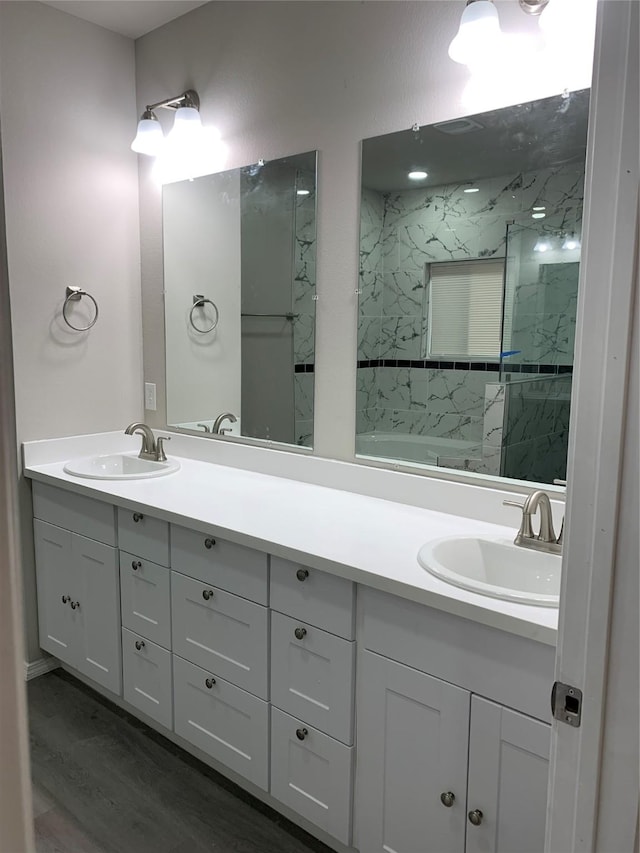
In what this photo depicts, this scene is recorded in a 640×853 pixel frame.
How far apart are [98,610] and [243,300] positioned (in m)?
1.30

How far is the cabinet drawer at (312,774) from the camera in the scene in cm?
164

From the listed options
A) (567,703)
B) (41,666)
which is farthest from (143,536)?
(567,703)

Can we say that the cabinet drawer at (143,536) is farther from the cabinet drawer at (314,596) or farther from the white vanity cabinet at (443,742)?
the white vanity cabinet at (443,742)

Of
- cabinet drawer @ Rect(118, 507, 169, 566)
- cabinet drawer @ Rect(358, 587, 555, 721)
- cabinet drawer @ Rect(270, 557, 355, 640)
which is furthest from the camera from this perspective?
cabinet drawer @ Rect(118, 507, 169, 566)

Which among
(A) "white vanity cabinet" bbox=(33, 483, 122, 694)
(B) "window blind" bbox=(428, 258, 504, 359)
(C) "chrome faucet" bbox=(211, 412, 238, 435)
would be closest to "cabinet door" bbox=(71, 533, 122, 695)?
(A) "white vanity cabinet" bbox=(33, 483, 122, 694)

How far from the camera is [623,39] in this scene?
0.74 meters

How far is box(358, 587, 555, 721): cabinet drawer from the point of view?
1.29m

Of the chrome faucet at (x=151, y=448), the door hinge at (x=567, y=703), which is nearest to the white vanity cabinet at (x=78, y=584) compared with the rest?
the chrome faucet at (x=151, y=448)

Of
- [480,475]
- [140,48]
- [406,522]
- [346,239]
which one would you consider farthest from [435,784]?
[140,48]

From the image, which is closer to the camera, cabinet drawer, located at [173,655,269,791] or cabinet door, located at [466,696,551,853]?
cabinet door, located at [466,696,551,853]

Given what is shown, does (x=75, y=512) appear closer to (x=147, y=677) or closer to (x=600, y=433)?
(x=147, y=677)

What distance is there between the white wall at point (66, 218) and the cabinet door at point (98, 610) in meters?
0.35

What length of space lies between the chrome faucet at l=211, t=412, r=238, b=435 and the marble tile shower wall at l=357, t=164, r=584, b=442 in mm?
659

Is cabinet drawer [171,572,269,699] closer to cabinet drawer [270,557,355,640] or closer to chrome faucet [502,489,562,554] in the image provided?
cabinet drawer [270,557,355,640]
